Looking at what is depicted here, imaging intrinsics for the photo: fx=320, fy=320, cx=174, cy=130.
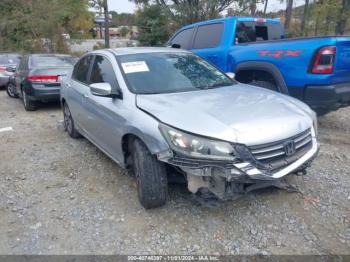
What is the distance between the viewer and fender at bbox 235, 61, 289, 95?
475 centimetres

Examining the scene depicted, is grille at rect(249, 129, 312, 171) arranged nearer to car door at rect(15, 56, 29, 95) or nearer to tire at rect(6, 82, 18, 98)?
car door at rect(15, 56, 29, 95)

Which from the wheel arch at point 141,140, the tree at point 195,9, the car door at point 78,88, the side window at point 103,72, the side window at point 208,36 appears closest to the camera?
the wheel arch at point 141,140

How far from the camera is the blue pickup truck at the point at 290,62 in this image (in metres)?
4.32

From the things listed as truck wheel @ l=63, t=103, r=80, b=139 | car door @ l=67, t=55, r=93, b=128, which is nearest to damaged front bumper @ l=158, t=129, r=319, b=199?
car door @ l=67, t=55, r=93, b=128

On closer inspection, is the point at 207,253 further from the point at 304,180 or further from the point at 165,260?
the point at 304,180

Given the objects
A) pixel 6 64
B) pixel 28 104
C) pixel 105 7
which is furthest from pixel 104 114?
pixel 105 7

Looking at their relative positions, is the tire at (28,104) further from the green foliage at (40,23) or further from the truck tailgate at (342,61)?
the green foliage at (40,23)

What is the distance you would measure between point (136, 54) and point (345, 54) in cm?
286

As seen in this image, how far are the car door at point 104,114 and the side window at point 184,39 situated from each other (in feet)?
9.88

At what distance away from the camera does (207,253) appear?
2.66 m

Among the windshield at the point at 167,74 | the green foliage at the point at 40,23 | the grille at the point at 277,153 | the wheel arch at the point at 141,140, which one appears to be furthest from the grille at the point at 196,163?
the green foliage at the point at 40,23

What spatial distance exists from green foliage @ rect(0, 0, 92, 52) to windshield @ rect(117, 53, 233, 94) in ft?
56.3

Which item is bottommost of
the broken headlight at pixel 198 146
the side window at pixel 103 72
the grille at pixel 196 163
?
the grille at pixel 196 163

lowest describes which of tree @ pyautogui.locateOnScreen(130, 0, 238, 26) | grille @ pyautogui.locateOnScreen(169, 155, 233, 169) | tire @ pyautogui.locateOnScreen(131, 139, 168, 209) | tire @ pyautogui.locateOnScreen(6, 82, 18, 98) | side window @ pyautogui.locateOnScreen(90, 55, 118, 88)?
tire @ pyautogui.locateOnScreen(6, 82, 18, 98)
